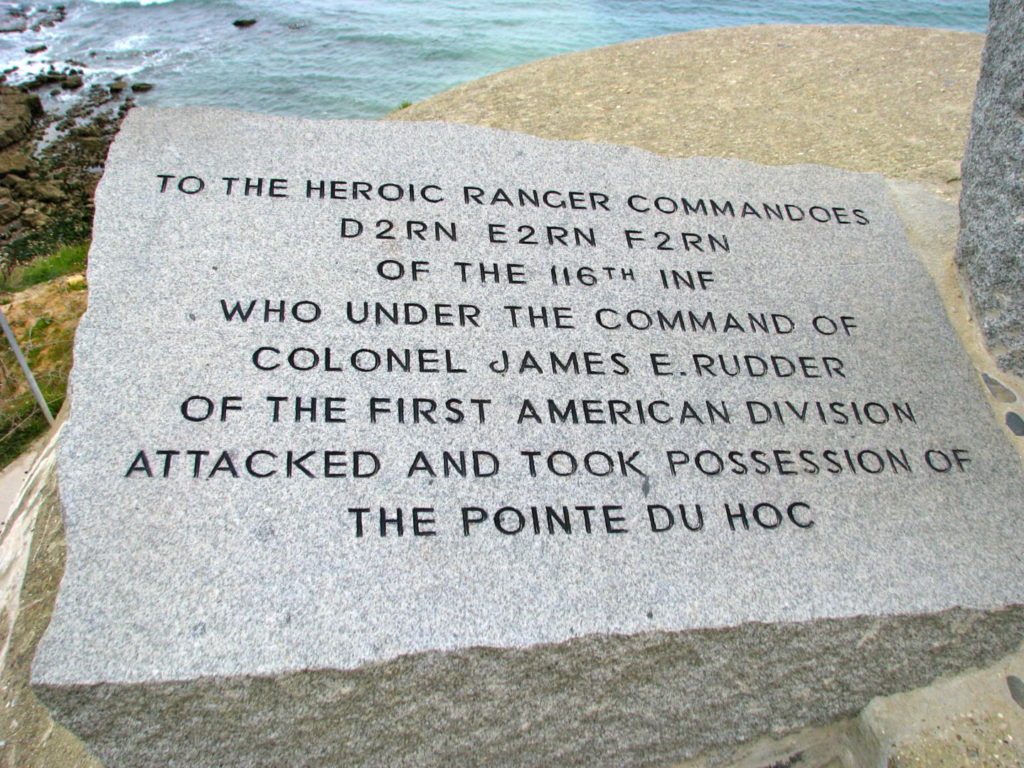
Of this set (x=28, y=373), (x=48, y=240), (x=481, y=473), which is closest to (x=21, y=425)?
(x=28, y=373)

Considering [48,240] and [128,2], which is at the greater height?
[48,240]

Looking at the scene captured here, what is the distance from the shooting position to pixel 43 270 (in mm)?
5980

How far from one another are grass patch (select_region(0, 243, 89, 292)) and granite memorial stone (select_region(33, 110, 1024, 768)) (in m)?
3.34

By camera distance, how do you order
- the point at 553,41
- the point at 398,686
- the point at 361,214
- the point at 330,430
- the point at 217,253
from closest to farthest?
the point at 398,686, the point at 330,430, the point at 217,253, the point at 361,214, the point at 553,41

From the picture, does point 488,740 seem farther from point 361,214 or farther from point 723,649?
point 361,214

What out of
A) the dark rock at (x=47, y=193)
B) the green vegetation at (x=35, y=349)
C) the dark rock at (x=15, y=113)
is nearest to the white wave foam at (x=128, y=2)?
the dark rock at (x=15, y=113)

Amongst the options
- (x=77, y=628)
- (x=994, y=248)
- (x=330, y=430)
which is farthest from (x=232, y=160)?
(x=994, y=248)

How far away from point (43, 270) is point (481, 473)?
511 cm

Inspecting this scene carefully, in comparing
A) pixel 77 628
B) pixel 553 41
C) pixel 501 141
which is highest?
pixel 501 141

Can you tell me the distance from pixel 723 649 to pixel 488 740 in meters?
0.75

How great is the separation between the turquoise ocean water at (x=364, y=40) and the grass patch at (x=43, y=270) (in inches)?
219

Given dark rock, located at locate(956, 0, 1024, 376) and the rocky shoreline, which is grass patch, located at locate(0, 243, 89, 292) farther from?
dark rock, located at locate(956, 0, 1024, 376)

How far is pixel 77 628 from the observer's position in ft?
6.55

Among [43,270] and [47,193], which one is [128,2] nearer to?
[47,193]
